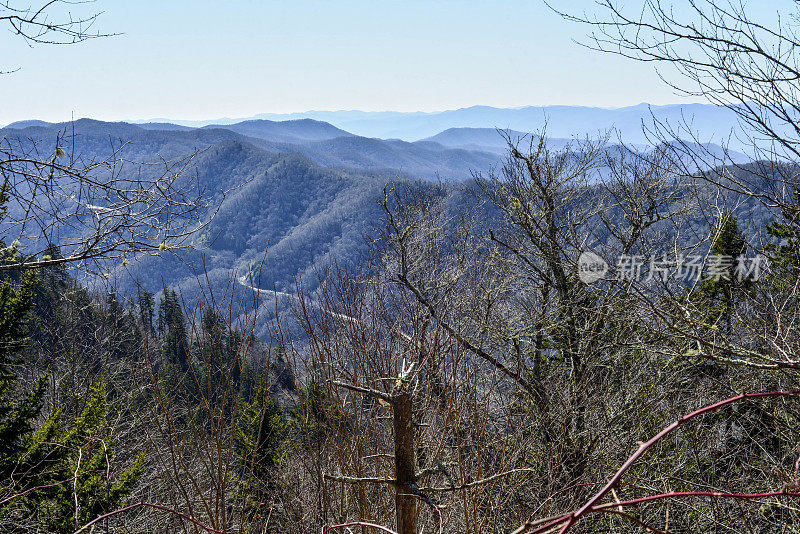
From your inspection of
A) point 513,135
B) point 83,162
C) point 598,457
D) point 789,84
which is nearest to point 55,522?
point 83,162

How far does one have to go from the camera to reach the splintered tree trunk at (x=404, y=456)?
2406 millimetres

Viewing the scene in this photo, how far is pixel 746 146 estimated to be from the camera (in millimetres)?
4492

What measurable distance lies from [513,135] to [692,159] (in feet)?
32.4

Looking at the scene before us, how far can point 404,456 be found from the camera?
97.7 inches

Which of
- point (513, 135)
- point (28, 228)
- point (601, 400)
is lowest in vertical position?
point (601, 400)

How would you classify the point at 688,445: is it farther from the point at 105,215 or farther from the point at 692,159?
the point at 105,215

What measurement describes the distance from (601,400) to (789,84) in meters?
7.08

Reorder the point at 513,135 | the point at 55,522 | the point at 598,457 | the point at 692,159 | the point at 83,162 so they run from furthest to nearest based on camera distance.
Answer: the point at 513,135, the point at 598,457, the point at 55,522, the point at 692,159, the point at 83,162

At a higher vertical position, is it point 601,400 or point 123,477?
point 601,400

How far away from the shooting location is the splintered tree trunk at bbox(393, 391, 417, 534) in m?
2.41

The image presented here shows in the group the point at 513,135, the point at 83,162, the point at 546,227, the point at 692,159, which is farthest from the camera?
the point at 513,135

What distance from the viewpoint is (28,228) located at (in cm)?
435

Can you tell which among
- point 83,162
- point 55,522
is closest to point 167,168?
point 83,162

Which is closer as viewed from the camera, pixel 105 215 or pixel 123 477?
pixel 105 215
